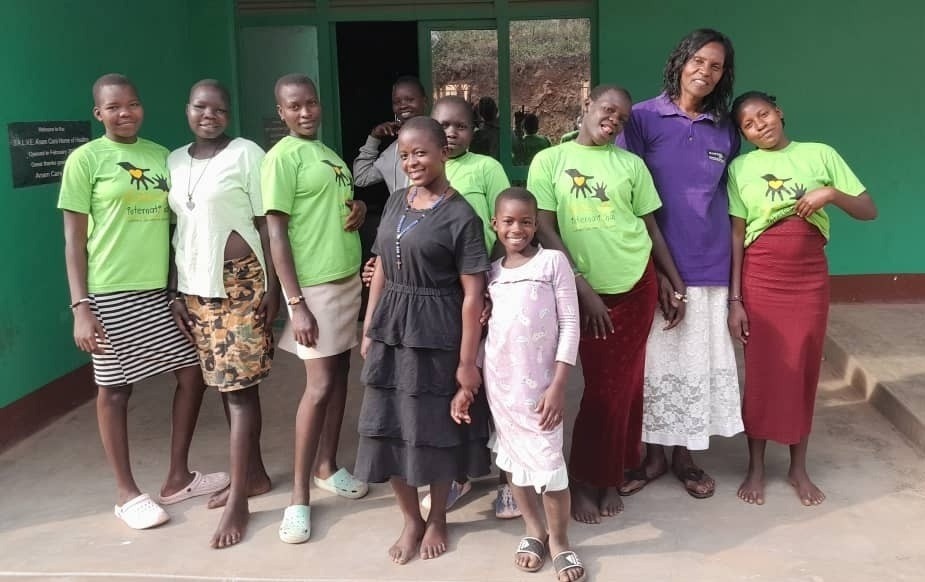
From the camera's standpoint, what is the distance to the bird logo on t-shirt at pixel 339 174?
3010mm

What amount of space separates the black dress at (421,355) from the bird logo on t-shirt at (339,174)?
348 mm

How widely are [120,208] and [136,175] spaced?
14 cm

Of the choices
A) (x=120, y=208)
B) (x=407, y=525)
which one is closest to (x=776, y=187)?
(x=407, y=525)

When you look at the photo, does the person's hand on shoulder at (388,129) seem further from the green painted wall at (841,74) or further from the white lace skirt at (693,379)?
the green painted wall at (841,74)

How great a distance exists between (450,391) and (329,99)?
395cm

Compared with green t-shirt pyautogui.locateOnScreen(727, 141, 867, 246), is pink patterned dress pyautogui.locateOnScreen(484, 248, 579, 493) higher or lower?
lower

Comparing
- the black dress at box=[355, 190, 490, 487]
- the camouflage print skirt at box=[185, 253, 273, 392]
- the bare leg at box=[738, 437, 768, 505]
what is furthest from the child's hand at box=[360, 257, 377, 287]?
the bare leg at box=[738, 437, 768, 505]

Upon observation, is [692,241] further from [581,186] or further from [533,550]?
[533,550]

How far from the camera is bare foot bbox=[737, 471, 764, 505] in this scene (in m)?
3.21

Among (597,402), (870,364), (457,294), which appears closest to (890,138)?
(870,364)

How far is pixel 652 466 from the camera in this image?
348 centimetres

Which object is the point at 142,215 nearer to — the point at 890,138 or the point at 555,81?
the point at 555,81

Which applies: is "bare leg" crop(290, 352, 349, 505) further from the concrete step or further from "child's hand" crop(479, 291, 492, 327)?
the concrete step

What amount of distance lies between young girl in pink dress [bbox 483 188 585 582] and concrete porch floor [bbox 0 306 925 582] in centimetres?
37
